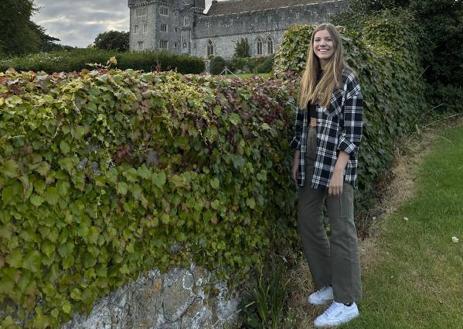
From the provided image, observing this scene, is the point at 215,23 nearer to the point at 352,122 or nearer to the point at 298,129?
the point at 298,129

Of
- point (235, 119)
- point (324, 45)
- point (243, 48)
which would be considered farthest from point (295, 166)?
point (243, 48)

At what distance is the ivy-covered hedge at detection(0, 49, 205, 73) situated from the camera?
25.5 metres

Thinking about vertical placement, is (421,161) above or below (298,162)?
below

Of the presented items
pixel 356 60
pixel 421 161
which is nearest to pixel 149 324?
pixel 356 60

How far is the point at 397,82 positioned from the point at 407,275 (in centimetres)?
475

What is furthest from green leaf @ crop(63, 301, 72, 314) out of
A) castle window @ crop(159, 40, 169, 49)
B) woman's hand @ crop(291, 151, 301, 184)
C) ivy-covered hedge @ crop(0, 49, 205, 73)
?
castle window @ crop(159, 40, 169, 49)

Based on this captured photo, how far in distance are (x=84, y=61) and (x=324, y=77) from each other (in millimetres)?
26921

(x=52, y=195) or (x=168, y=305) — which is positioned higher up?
(x=52, y=195)

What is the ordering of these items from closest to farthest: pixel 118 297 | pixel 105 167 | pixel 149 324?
pixel 105 167
pixel 118 297
pixel 149 324

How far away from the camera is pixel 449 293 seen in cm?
447

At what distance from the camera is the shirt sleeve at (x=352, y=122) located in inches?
146

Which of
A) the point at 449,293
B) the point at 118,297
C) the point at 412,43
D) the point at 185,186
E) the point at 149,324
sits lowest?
the point at 449,293

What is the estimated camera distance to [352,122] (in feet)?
12.2

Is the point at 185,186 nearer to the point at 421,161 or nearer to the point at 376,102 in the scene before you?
the point at 376,102
